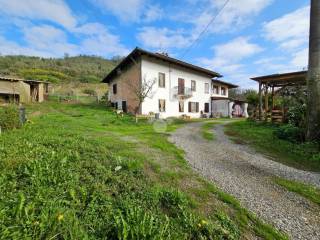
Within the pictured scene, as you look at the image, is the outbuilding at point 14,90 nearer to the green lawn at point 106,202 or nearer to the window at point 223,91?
the green lawn at point 106,202

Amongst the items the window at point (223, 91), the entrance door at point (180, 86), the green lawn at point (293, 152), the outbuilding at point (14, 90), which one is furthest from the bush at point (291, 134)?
the window at point (223, 91)

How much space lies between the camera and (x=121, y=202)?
341 cm

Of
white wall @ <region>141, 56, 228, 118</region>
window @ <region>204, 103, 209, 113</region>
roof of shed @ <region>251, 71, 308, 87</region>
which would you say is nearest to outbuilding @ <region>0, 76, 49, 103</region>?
white wall @ <region>141, 56, 228, 118</region>

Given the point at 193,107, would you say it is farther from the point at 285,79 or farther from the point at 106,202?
the point at 106,202

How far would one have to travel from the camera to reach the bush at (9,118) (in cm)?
848

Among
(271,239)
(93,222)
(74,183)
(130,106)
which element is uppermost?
(130,106)

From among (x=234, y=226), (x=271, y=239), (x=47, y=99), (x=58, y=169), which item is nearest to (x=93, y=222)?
(x=58, y=169)

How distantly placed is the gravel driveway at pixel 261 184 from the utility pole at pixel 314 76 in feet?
9.91

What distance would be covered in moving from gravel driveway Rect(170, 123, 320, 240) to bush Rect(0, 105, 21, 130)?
7.47m

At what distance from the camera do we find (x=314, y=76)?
8.57 m

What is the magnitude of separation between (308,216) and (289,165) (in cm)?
331

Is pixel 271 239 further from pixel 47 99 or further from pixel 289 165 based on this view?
pixel 47 99

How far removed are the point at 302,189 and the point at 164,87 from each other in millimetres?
20759

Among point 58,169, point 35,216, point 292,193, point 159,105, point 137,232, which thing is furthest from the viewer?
point 159,105
